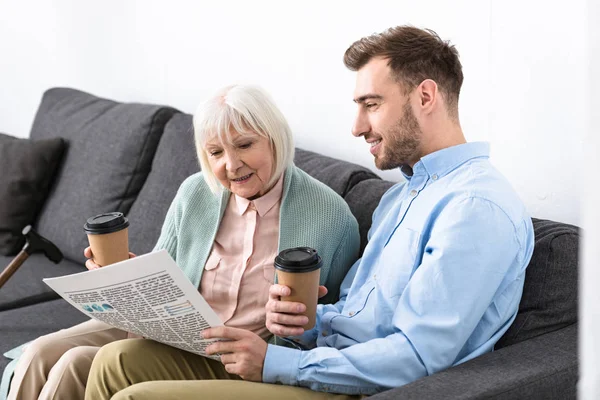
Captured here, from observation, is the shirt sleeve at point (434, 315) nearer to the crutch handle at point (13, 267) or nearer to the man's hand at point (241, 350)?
the man's hand at point (241, 350)

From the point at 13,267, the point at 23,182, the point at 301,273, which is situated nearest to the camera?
the point at 301,273

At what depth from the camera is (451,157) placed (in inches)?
72.9

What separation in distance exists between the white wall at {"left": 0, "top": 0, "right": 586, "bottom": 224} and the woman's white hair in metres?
0.53

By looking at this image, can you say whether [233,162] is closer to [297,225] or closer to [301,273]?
[297,225]

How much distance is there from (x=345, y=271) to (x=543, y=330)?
0.55 meters

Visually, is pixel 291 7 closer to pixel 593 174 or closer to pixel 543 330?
pixel 543 330

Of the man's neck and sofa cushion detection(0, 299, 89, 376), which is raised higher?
the man's neck

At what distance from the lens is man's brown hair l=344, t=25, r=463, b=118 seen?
74.1 inches

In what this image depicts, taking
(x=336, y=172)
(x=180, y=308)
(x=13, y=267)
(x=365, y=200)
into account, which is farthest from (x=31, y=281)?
(x=180, y=308)

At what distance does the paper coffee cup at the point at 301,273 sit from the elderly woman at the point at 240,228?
34 centimetres

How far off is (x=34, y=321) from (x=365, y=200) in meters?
1.08

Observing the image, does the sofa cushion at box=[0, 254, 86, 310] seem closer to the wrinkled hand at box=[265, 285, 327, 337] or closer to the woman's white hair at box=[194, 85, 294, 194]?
the woman's white hair at box=[194, 85, 294, 194]

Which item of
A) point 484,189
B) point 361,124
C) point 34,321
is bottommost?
point 34,321

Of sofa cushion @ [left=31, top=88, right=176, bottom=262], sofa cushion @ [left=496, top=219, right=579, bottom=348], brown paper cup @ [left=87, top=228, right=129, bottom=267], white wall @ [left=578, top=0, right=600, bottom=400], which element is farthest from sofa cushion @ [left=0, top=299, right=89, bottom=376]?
white wall @ [left=578, top=0, right=600, bottom=400]
